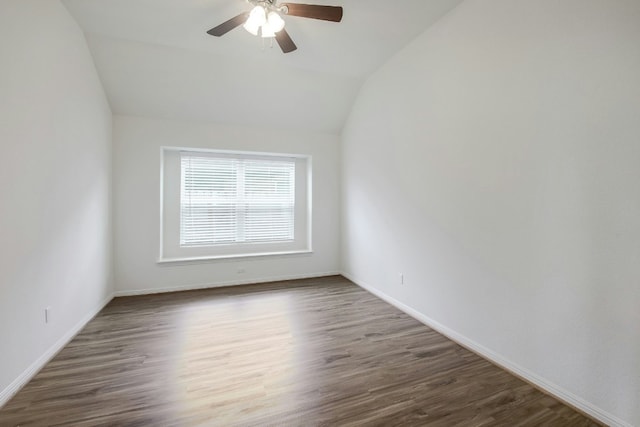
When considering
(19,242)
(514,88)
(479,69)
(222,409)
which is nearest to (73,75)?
(19,242)

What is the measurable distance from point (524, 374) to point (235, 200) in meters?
3.94

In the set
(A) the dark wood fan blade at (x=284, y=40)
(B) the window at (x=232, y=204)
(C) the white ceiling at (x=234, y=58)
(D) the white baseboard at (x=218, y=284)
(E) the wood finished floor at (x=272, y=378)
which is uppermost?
(C) the white ceiling at (x=234, y=58)

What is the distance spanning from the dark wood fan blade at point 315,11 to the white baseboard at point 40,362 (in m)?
3.19

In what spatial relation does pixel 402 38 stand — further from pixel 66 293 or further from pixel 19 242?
pixel 66 293

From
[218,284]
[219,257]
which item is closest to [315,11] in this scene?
[219,257]

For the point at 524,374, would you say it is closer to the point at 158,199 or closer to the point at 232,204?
the point at 232,204

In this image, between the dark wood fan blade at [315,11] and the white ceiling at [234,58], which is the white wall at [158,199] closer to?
the white ceiling at [234,58]

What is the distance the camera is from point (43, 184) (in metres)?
2.07

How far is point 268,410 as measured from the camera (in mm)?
1608

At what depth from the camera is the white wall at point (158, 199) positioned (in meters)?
3.57

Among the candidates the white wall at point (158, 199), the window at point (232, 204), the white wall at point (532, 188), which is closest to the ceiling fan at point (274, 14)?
the white wall at point (532, 188)

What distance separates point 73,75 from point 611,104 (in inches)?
162

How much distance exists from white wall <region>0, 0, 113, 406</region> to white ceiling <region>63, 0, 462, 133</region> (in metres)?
0.34

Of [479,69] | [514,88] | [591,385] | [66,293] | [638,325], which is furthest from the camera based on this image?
[66,293]
